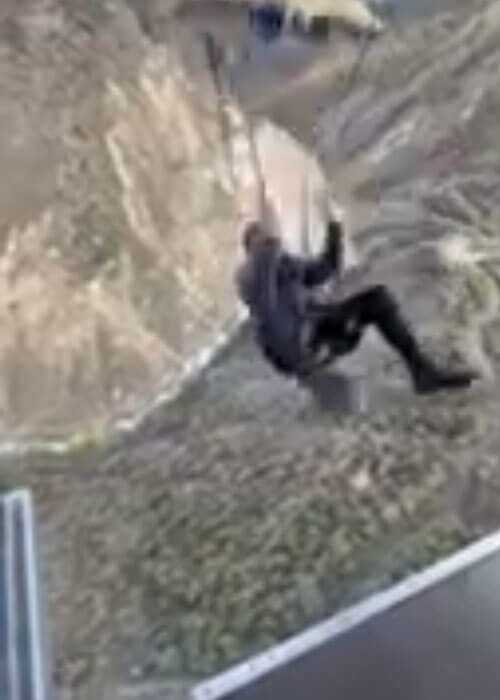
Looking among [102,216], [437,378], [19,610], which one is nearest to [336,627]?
[19,610]

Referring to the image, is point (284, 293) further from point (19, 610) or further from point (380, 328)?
point (19, 610)

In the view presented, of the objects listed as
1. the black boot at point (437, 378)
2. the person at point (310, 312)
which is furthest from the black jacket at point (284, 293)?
the black boot at point (437, 378)

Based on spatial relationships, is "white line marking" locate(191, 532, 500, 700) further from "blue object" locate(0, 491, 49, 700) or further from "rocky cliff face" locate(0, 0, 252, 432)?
"rocky cliff face" locate(0, 0, 252, 432)

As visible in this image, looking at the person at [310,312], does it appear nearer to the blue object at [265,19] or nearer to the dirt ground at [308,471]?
the dirt ground at [308,471]

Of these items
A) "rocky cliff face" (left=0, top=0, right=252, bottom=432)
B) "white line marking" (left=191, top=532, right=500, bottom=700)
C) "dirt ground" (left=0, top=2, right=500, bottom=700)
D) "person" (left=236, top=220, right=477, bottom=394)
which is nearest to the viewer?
"white line marking" (left=191, top=532, right=500, bottom=700)

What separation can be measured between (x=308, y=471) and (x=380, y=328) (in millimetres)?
197

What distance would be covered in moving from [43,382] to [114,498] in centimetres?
38

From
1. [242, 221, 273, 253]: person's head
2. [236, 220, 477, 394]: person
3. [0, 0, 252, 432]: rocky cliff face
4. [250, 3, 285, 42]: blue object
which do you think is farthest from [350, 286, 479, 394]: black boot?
[250, 3, 285, 42]: blue object

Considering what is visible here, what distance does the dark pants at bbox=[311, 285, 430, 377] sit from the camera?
180 cm

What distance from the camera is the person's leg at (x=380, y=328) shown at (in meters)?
1.80

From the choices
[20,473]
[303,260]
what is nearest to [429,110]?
[303,260]

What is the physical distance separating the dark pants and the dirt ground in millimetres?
130

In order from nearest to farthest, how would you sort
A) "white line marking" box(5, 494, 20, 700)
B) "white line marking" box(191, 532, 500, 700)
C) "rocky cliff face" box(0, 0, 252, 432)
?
"white line marking" box(191, 532, 500, 700) < "white line marking" box(5, 494, 20, 700) < "rocky cliff face" box(0, 0, 252, 432)

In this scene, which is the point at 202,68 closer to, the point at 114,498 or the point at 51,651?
the point at 114,498
